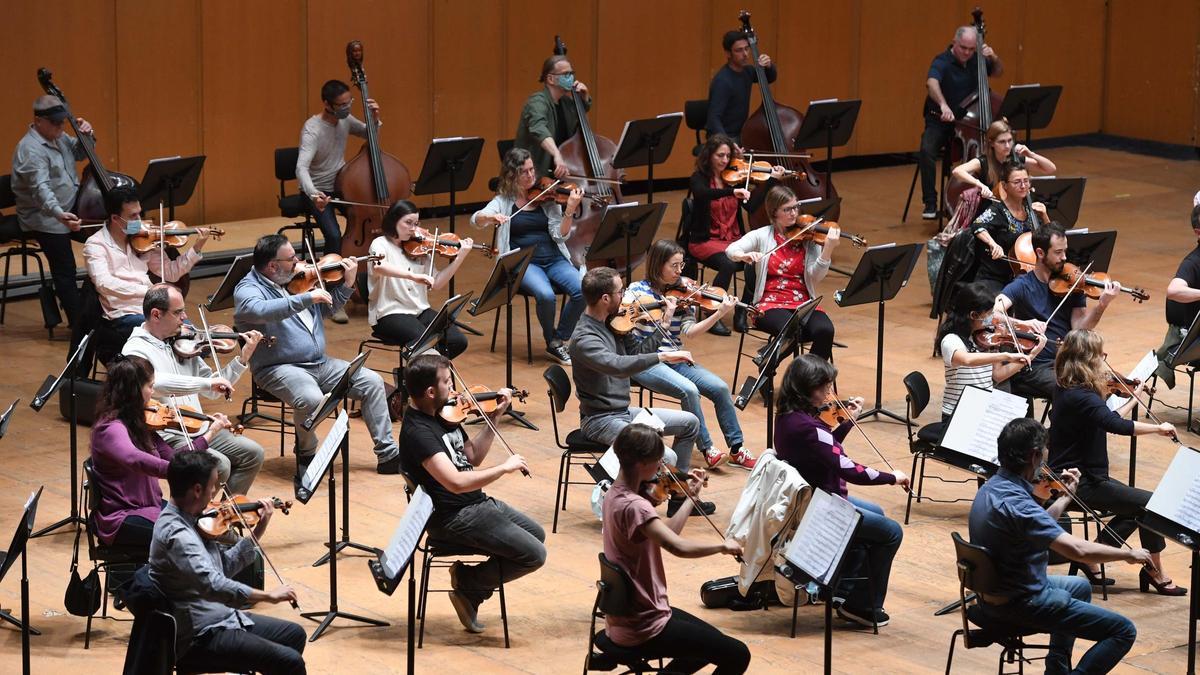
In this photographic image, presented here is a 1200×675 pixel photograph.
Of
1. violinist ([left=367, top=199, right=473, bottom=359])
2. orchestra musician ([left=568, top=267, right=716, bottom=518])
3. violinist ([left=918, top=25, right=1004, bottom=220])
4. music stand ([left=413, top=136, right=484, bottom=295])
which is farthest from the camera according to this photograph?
violinist ([left=918, top=25, right=1004, bottom=220])

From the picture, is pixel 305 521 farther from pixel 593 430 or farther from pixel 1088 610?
pixel 1088 610

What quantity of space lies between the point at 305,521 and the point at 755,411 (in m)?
2.81

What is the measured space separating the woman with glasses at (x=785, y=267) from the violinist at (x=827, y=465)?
267cm

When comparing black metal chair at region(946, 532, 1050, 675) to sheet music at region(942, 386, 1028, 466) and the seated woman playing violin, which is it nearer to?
sheet music at region(942, 386, 1028, 466)

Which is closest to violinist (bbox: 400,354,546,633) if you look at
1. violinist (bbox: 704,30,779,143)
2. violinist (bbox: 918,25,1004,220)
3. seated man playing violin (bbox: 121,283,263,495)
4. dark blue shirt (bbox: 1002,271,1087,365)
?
seated man playing violin (bbox: 121,283,263,495)

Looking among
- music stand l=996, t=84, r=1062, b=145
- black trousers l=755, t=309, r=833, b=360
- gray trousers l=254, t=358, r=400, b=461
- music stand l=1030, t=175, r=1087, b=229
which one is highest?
music stand l=996, t=84, r=1062, b=145

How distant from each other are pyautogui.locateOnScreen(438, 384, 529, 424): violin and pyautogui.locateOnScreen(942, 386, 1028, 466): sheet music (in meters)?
1.81

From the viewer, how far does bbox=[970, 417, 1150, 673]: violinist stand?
18.6ft

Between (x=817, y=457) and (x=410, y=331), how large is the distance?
312cm

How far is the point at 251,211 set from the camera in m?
12.8

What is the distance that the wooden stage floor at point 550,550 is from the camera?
6266 millimetres

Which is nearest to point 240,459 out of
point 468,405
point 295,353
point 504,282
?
point 295,353

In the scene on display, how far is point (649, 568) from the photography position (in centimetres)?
543

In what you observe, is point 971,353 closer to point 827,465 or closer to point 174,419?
point 827,465
